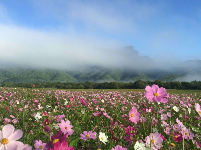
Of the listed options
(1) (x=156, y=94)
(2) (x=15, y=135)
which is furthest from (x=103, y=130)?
(2) (x=15, y=135)

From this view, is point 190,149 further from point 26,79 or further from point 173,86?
point 26,79

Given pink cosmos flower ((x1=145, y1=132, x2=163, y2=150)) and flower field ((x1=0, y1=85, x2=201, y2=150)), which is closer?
flower field ((x1=0, y1=85, x2=201, y2=150))

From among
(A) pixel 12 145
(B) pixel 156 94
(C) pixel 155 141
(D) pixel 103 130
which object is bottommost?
(D) pixel 103 130

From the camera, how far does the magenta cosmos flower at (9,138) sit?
2.51 ft

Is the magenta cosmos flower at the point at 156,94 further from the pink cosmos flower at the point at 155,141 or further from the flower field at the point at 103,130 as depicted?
the pink cosmos flower at the point at 155,141

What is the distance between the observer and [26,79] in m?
187

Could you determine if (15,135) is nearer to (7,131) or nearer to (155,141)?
(7,131)

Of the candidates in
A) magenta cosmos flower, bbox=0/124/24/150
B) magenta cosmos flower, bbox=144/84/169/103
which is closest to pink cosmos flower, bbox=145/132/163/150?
magenta cosmos flower, bbox=144/84/169/103

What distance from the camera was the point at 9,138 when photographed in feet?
2.59

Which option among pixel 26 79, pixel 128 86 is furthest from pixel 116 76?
pixel 128 86

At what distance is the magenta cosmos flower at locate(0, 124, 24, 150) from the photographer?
2.51ft

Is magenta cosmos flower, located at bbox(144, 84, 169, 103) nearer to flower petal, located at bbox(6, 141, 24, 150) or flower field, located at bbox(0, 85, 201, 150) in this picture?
flower field, located at bbox(0, 85, 201, 150)

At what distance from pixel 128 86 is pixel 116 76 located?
164101 mm

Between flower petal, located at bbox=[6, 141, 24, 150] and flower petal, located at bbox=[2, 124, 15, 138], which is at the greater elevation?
flower petal, located at bbox=[2, 124, 15, 138]
